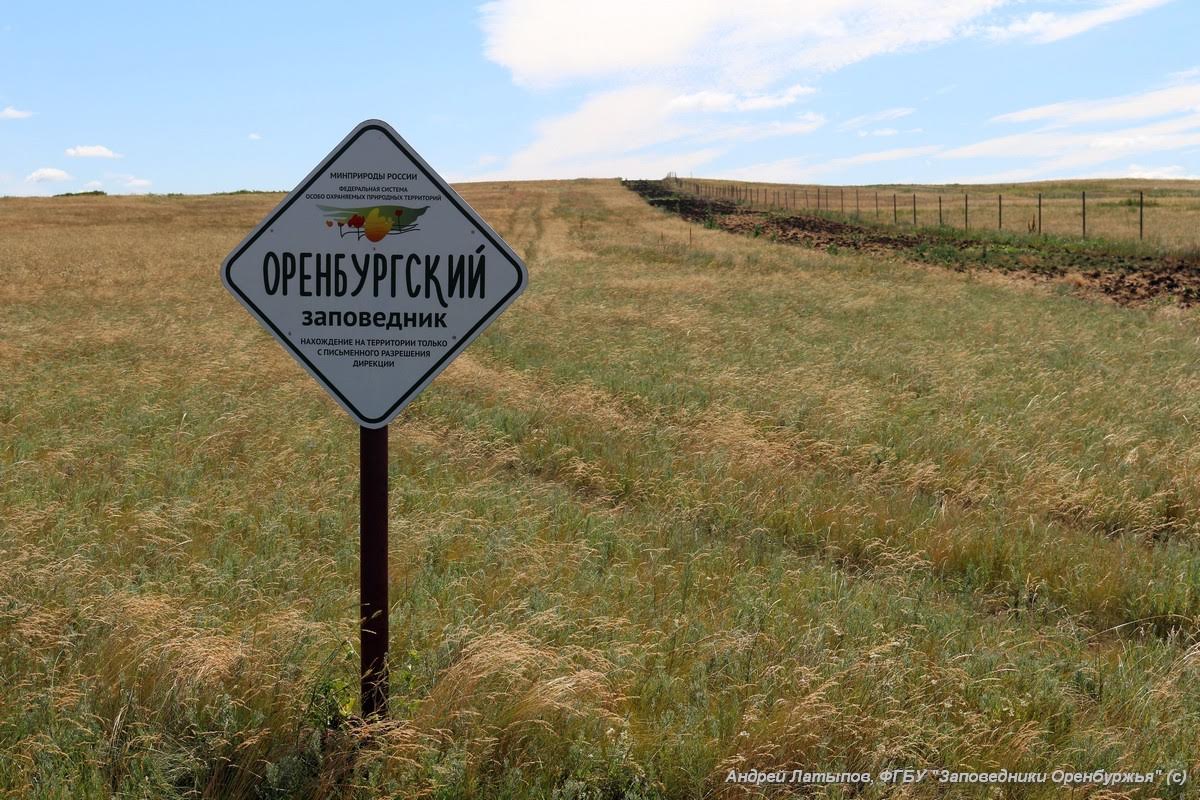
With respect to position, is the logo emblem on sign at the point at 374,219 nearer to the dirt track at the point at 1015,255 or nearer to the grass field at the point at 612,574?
the grass field at the point at 612,574

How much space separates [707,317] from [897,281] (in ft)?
34.3

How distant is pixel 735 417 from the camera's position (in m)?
9.73

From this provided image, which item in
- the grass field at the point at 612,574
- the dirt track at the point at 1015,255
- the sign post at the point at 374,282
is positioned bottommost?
the grass field at the point at 612,574

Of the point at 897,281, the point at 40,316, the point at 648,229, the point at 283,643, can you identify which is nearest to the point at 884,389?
the point at 283,643

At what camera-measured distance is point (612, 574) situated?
210 inches

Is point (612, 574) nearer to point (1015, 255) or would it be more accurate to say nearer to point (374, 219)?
point (374, 219)

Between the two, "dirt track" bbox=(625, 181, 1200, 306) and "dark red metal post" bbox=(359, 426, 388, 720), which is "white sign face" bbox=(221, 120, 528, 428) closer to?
"dark red metal post" bbox=(359, 426, 388, 720)

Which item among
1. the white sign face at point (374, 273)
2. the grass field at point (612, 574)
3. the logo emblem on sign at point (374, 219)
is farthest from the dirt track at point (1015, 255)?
the logo emblem on sign at point (374, 219)

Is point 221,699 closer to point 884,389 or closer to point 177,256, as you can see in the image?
point 884,389

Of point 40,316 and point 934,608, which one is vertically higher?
point 40,316

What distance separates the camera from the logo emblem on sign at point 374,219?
3400 mm

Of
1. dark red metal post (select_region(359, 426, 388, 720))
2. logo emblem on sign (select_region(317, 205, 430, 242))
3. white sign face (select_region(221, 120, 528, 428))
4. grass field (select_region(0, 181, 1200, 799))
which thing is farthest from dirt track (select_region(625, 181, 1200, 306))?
dark red metal post (select_region(359, 426, 388, 720))

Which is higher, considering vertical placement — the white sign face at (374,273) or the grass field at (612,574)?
the white sign face at (374,273)

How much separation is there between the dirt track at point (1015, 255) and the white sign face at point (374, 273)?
23.0 metres
